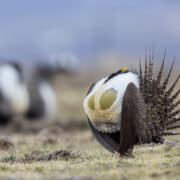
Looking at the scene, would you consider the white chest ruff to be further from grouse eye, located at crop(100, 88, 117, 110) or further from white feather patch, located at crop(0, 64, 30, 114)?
white feather patch, located at crop(0, 64, 30, 114)

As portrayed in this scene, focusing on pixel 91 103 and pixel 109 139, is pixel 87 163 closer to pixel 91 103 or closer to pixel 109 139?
pixel 109 139

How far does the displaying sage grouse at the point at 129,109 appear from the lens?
8.77m

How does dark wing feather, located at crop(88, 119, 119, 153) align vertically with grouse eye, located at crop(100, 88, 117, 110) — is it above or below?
below

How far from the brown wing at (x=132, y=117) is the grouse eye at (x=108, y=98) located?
144 millimetres

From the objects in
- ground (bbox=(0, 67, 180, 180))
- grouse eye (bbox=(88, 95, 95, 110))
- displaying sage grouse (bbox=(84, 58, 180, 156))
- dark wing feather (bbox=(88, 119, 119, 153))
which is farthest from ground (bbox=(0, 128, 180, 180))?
grouse eye (bbox=(88, 95, 95, 110))

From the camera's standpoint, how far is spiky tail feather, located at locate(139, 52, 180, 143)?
353 inches

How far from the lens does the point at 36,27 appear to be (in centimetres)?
17638

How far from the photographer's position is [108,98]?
889 centimetres

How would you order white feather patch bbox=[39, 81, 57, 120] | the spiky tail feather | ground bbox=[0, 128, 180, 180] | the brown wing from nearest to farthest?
ground bbox=[0, 128, 180, 180], the brown wing, the spiky tail feather, white feather patch bbox=[39, 81, 57, 120]

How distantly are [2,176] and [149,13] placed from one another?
559ft

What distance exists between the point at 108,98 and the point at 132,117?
1.11 ft

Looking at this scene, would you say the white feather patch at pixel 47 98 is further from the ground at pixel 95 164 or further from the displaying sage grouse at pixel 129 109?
the displaying sage grouse at pixel 129 109

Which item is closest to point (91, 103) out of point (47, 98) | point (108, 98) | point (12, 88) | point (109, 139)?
point (108, 98)

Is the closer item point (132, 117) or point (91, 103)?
point (132, 117)
